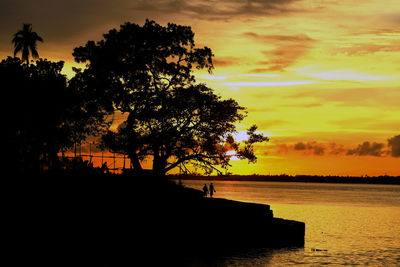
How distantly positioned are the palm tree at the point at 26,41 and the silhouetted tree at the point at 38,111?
20489mm

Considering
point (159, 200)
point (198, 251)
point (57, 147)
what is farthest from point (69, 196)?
point (57, 147)

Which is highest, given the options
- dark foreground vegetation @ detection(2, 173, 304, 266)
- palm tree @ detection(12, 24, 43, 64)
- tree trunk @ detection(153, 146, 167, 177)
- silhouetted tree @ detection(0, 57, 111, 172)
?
palm tree @ detection(12, 24, 43, 64)

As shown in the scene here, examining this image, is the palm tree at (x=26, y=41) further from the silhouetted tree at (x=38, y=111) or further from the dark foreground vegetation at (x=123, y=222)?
the dark foreground vegetation at (x=123, y=222)

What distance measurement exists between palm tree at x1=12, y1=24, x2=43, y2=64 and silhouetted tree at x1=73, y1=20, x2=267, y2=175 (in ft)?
117

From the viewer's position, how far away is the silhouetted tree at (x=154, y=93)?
1823 inches

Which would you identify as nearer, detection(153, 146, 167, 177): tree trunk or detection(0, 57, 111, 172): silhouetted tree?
detection(153, 146, 167, 177): tree trunk

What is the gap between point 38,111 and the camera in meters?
56.9

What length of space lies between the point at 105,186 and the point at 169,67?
13847 millimetres

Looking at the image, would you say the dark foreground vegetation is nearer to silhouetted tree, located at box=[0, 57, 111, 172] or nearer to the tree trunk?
the tree trunk

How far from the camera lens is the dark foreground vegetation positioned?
34.8m

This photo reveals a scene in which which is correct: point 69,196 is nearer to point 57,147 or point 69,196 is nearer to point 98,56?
point 98,56

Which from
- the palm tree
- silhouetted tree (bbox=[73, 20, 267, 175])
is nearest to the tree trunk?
silhouetted tree (bbox=[73, 20, 267, 175])

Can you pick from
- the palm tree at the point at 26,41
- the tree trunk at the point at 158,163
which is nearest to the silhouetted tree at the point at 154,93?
the tree trunk at the point at 158,163

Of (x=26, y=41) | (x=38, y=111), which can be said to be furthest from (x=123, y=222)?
(x=26, y=41)
